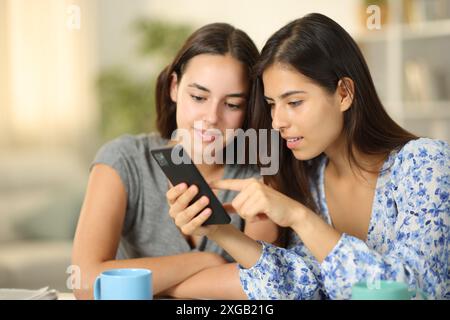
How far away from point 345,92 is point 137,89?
3184 millimetres

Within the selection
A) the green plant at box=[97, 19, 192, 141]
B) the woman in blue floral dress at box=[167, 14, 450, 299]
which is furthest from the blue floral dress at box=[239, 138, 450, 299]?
the green plant at box=[97, 19, 192, 141]

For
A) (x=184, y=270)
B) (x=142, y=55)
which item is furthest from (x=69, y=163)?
(x=184, y=270)

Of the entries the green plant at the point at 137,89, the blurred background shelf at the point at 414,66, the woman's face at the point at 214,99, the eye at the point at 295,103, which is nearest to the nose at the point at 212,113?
the woman's face at the point at 214,99

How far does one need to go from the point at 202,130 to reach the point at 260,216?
39 cm

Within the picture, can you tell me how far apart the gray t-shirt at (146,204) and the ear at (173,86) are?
150 millimetres

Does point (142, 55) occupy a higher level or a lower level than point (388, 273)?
higher

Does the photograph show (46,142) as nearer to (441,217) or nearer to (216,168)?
(216,168)

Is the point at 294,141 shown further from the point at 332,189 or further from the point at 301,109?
the point at 332,189

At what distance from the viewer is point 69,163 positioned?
411 cm

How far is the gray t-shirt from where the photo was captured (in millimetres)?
1552

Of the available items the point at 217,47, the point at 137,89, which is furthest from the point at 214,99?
the point at 137,89

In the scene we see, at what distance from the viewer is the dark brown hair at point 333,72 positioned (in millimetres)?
1228

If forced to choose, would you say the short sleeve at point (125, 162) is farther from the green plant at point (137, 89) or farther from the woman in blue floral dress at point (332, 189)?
the green plant at point (137, 89)

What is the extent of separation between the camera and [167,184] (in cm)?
161
